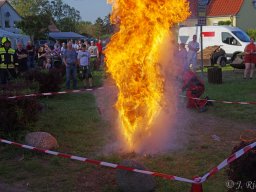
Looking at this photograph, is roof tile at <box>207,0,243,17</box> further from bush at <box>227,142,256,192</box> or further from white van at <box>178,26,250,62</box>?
bush at <box>227,142,256,192</box>

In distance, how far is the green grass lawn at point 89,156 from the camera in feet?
21.3

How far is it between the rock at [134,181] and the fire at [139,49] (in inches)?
77.1

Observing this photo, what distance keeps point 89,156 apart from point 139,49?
2189 millimetres

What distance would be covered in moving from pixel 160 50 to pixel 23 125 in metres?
3.55

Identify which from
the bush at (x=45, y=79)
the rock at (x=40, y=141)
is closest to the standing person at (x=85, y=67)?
the bush at (x=45, y=79)

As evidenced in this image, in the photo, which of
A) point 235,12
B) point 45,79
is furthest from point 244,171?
point 235,12

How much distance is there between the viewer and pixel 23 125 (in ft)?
30.6

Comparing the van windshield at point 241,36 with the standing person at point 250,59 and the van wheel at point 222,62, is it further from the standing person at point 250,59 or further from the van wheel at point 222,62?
the standing person at point 250,59

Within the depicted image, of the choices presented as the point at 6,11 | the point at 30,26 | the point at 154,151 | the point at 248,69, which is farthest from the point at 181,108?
the point at 6,11

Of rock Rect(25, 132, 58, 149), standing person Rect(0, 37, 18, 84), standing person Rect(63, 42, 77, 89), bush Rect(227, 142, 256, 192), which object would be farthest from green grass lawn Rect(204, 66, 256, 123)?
standing person Rect(0, 37, 18, 84)

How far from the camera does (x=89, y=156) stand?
7.92 metres

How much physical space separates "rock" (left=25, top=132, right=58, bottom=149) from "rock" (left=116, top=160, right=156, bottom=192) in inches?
103

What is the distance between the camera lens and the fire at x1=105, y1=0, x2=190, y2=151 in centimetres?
732

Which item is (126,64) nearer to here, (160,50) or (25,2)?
(160,50)
